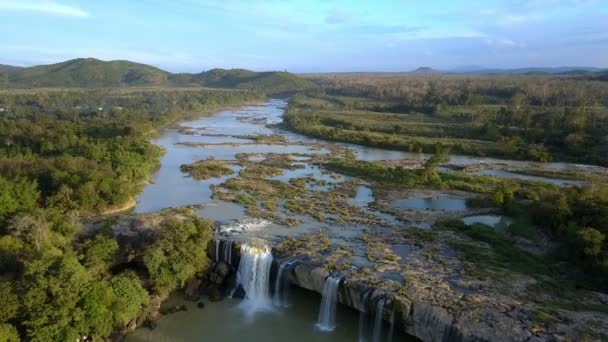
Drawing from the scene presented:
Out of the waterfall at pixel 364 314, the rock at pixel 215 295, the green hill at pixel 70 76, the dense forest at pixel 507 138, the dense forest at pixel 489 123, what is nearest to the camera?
the waterfall at pixel 364 314

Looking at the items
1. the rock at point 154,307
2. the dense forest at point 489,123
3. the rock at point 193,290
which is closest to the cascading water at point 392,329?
the rock at point 193,290

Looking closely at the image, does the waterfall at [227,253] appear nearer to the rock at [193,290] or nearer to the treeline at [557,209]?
the rock at [193,290]

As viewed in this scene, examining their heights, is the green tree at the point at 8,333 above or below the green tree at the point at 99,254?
below

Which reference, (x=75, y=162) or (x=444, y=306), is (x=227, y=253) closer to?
(x=444, y=306)

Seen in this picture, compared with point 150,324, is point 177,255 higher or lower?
higher

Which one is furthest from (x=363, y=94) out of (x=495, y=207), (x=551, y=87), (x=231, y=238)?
(x=231, y=238)

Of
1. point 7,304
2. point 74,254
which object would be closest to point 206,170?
point 74,254

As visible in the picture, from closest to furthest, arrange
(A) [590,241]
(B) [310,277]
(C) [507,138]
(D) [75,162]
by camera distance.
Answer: (B) [310,277] → (A) [590,241] → (D) [75,162] → (C) [507,138]
